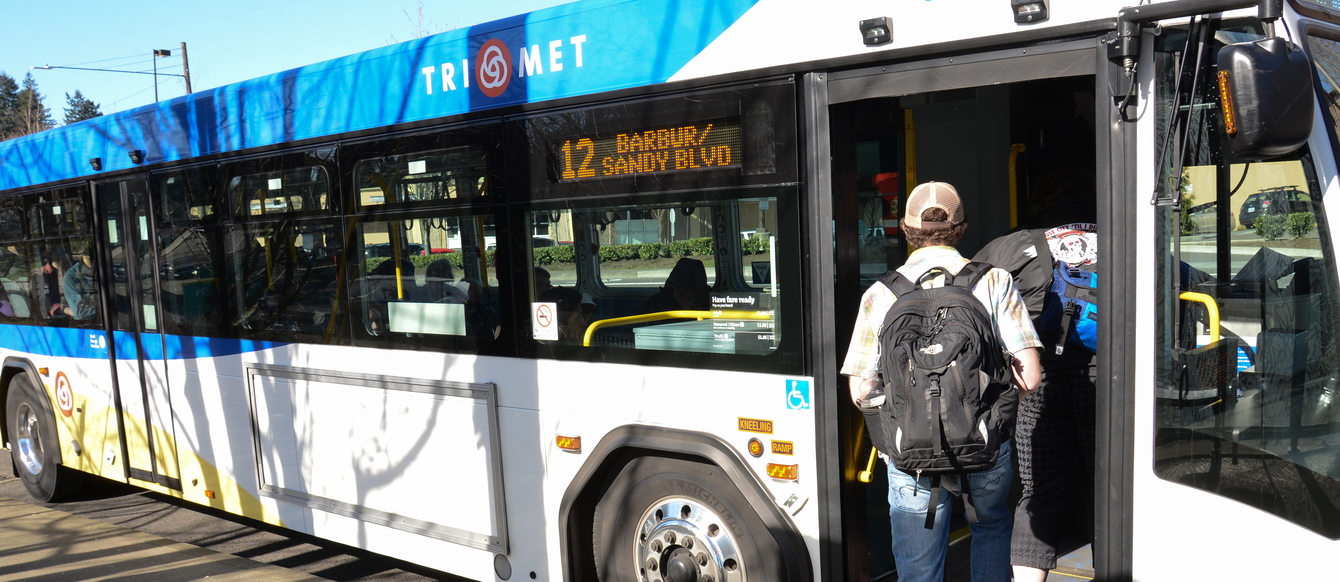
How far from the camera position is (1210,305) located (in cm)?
294

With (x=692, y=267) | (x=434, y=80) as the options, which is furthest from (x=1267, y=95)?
(x=434, y=80)

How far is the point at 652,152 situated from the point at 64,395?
6019 millimetres

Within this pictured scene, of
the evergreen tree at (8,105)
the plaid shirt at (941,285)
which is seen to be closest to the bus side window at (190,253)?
the plaid shirt at (941,285)

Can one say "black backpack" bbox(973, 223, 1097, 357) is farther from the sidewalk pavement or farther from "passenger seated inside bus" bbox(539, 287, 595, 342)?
the sidewalk pavement

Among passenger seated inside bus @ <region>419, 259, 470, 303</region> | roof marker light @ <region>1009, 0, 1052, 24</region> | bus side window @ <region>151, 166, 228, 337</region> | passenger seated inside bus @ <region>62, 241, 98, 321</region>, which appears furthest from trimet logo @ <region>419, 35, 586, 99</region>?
passenger seated inside bus @ <region>62, 241, 98, 321</region>

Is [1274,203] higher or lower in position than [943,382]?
higher

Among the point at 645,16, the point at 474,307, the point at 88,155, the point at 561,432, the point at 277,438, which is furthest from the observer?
the point at 88,155

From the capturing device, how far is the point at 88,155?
7.12m

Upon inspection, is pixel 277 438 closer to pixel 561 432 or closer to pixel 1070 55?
pixel 561 432

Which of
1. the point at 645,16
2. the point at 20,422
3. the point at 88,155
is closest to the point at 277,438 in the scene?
the point at 88,155

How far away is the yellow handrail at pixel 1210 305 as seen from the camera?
2.93 m

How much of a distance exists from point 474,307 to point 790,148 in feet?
5.92

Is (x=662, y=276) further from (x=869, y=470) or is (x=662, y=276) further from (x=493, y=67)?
(x=493, y=67)

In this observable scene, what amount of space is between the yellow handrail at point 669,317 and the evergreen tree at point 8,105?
9417cm
